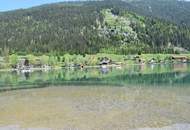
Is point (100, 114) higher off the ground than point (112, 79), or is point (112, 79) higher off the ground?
point (100, 114)

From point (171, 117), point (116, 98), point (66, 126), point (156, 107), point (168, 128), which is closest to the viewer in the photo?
point (168, 128)

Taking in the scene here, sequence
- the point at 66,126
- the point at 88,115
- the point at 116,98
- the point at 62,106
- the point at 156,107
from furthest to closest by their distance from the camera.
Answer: the point at 116,98, the point at 62,106, the point at 156,107, the point at 88,115, the point at 66,126

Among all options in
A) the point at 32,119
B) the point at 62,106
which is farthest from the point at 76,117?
the point at 62,106

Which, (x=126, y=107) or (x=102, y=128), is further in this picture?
(x=126, y=107)

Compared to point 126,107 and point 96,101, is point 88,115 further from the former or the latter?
point 96,101

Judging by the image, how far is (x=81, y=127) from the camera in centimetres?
3950

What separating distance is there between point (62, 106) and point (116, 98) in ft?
33.4

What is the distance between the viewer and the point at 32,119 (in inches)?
1775

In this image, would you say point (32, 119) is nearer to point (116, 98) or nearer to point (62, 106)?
point (62, 106)

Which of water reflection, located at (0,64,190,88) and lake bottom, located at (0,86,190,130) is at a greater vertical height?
lake bottom, located at (0,86,190,130)

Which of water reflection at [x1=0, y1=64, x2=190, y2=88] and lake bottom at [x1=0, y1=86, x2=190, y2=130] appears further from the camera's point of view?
water reflection at [x1=0, y1=64, x2=190, y2=88]

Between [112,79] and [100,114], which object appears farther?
[112,79]

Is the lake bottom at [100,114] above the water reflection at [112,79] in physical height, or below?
above

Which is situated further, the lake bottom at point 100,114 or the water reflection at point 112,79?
Result: the water reflection at point 112,79
